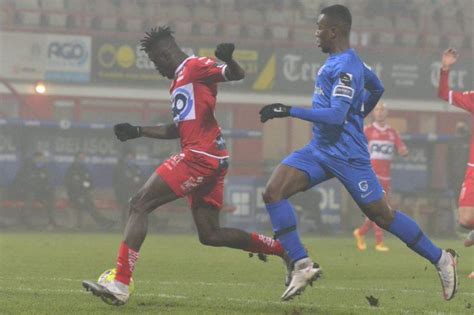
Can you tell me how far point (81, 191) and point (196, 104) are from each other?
52.1 ft

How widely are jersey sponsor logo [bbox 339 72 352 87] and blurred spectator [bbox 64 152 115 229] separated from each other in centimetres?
1652

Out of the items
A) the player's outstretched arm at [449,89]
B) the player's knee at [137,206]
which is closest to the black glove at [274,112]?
the player's knee at [137,206]

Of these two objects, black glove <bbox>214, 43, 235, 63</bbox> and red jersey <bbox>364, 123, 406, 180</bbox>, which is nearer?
black glove <bbox>214, 43, 235, 63</bbox>

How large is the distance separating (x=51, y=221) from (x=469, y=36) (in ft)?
46.3

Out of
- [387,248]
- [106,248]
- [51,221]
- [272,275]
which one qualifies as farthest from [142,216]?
[51,221]

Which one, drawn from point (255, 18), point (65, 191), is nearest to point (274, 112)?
point (65, 191)

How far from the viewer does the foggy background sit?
2533 centimetres

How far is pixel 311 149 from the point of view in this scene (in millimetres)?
8867

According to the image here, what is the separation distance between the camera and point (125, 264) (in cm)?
866

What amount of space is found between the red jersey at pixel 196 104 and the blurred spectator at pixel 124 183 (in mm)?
15997

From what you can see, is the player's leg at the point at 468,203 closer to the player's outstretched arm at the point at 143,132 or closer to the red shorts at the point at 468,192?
the red shorts at the point at 468,192

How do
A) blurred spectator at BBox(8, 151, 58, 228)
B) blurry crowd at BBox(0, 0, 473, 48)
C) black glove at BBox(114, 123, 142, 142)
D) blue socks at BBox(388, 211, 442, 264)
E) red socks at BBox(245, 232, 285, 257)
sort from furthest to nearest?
1. blurry crowd at BBox(0, 0, 473, 48)
2. blurred spectator at BBox(8, 151, 58, 228)
3. red socks at BBox(245, 232, 285, 257)
4. black glove at BBox(114, 123, 142, 142)
5. blue socks at BBox(388, 211, 442, 264)

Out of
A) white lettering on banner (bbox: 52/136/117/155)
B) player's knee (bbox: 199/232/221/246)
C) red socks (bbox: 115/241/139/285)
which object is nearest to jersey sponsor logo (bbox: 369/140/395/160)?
white lettering on banner (bbox: 52/136/117/155)

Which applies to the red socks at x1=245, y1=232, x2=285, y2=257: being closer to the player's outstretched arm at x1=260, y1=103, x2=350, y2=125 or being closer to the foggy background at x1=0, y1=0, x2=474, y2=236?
the player's outstretched arm at x1=260, y1=103, x2=350, y2=125
